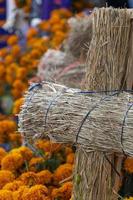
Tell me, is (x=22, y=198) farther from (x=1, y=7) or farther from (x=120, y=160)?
(x=1, y=7)

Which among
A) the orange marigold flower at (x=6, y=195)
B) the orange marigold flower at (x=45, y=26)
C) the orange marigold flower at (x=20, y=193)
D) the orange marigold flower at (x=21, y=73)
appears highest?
the orange marigold flower at (x=45, y=26)

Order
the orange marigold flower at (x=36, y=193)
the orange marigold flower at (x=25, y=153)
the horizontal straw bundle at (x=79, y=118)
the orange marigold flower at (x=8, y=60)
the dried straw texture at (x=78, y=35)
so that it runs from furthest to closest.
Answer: the orange marigold flower at (x=8, y=60) < the dried straw texture at (x=78, y=35) < the orange marigold flower at (x=25, y=153) < the orange marigold flower at (x=36, y=193) < the horizontal straw bundle at (x=79, y=118)

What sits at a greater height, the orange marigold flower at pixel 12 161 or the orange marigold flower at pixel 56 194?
the orange marigold flower at pixel 12 161

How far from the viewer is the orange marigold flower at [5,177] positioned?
2386mm

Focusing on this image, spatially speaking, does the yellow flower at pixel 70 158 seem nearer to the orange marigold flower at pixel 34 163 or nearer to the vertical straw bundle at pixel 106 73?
the orange marigold flower at pixel 34 163

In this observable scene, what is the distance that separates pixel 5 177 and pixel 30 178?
0.35 ft

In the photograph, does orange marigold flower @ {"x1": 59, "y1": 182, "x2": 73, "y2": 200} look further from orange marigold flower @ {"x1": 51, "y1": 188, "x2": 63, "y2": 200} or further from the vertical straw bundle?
the vertical straw bundle

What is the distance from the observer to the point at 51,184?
2.46 m

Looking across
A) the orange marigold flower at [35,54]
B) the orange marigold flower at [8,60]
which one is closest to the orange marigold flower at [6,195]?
the orange marigold flower at [35,54]

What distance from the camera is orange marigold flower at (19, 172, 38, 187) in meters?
2.36

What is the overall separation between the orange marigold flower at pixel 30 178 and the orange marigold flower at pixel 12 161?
12 cm

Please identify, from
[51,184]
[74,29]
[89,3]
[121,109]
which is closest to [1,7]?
[89,3]

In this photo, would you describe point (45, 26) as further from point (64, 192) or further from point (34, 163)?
point (64, 192)

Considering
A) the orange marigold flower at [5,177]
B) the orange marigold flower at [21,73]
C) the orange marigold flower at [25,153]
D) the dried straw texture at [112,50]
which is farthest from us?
the orange marigold flower at [21,73]
